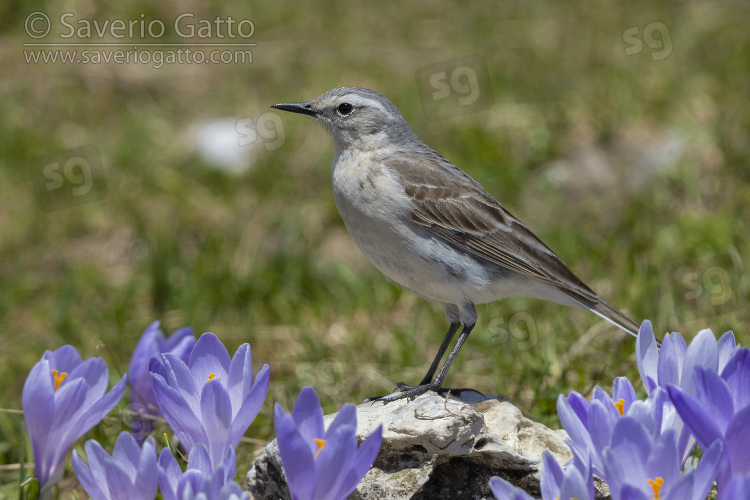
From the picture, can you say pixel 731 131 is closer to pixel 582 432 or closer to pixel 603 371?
pixel 603 371

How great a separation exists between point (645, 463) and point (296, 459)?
91 centimetres

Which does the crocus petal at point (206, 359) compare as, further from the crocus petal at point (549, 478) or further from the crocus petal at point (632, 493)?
the crocus petal at point (632, 493)

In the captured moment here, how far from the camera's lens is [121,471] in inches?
97.9

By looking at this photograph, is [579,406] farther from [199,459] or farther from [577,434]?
[199,459]

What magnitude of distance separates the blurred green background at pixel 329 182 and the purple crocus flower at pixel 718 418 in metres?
2.28

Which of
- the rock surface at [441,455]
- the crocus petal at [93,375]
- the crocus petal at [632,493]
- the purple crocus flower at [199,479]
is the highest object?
the crocus petal at [93,375]

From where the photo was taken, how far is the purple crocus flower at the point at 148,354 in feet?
11.8

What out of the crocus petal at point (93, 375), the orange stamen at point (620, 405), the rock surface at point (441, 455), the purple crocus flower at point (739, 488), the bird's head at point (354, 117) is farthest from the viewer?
the bird's head at point (354, 117)

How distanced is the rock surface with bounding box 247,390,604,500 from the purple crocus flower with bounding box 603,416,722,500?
104 centimetres

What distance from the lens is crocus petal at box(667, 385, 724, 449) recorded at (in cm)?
229

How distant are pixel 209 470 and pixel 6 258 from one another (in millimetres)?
6203

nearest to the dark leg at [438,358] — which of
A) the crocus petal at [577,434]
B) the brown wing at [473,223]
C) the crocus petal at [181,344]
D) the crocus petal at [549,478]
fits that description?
the brown wing at [473,223]

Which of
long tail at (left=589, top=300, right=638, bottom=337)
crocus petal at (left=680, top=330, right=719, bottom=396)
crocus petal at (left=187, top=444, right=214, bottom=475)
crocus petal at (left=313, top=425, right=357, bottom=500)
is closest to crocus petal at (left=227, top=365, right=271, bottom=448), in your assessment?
crocus petal at (left=187, top=444, right=214, bottom=475)

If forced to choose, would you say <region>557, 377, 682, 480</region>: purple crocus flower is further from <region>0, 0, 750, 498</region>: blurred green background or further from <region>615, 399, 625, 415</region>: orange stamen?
<region>0, 0, 750, 498</region>: blurred green background
